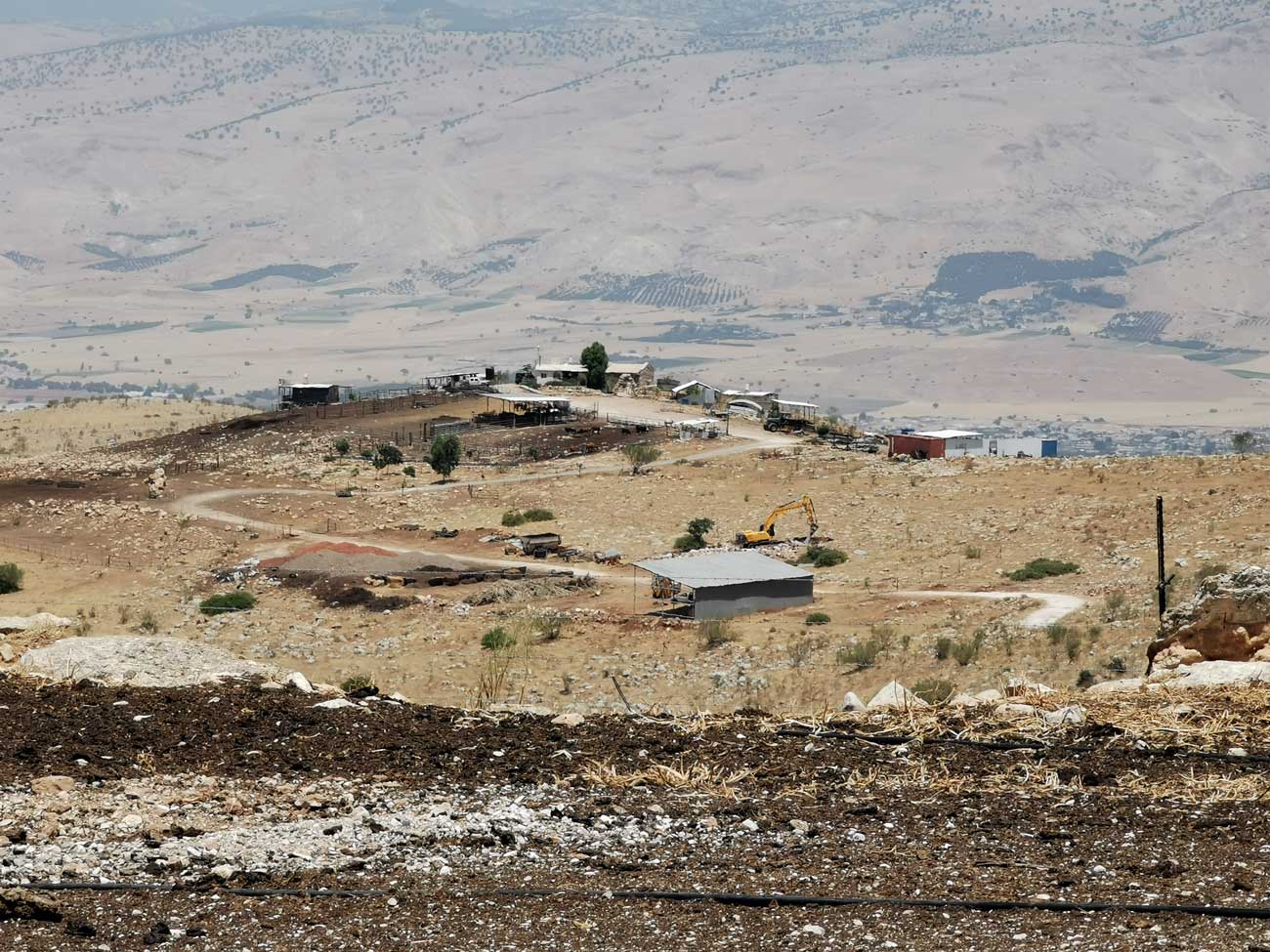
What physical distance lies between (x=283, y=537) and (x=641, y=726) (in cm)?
4204

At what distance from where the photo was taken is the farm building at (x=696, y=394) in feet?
309

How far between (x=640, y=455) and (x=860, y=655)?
115 feet

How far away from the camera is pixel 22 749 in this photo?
14.6 meters

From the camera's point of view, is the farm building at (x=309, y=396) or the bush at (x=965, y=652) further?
the farm building at (x=309, y=396)

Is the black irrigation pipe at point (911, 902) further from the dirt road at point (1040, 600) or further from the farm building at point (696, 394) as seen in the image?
the farm building at point (696, 394)

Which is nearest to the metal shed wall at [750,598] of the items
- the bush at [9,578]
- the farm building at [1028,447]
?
the bush at [9,578]

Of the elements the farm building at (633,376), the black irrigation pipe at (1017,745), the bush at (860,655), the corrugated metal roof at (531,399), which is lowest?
the bush at (860,655)

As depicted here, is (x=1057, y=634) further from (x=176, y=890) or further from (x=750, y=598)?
(x=176, y=890)

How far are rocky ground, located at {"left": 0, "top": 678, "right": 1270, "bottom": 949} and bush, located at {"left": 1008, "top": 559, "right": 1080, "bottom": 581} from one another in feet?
96.4

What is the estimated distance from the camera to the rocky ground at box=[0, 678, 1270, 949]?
11289mm

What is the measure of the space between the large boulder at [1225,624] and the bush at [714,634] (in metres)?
18.7

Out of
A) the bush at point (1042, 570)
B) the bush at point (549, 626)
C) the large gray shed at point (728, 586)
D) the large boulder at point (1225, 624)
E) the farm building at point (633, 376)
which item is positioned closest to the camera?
the large boulder at point (1225, 624)

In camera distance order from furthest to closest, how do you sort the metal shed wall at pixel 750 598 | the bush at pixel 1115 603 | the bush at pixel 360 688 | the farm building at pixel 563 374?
the farm building at pixel 563 374 → the metal shed wall at pixel 750 598 → the bush at pixel 1115 603 → the bush at pixel 360 688

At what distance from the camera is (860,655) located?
116 ft
